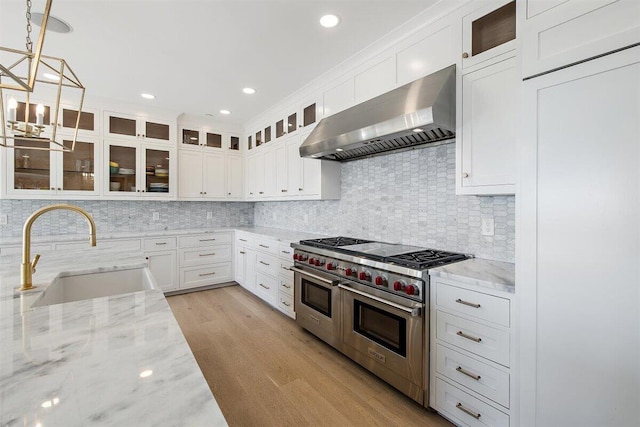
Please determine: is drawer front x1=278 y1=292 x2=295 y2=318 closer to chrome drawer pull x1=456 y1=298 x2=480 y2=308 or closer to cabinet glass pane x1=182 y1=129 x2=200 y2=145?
chrome drawer pull x1=456 y1=298 x2=480 y2=308

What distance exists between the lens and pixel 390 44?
2.41m

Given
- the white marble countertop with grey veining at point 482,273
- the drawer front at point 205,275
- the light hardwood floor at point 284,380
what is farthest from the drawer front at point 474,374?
the drawer front at point 205,275

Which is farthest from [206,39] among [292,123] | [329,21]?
[292,123]

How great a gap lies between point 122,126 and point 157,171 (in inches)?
28.6

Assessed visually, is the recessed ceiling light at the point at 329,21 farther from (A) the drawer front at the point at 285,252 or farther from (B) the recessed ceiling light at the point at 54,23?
(A) the drawer front at the point at 285,252

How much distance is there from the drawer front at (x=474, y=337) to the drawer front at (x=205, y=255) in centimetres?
362

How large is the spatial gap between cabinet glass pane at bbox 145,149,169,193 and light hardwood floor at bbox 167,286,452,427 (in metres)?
1.93

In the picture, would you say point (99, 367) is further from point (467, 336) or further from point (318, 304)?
point (318, 304)

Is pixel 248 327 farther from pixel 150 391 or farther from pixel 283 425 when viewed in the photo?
pixel 150 391

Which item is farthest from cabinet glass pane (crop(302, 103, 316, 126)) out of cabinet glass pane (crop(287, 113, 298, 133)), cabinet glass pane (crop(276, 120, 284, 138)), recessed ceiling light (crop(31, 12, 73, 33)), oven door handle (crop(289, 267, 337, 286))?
recessed ceiling light (crop(31, 12, 73, 33))

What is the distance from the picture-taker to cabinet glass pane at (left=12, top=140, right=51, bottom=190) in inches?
138

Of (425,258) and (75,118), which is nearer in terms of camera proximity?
(425,258)

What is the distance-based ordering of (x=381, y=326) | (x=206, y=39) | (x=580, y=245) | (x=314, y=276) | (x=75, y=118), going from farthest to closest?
1. (x=75, y=118)
2. (x=314, y=276)
3. (x=206, y=39)
4. (x=381, y=326)
5. (x=580, y=245)

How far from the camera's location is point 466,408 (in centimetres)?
170
